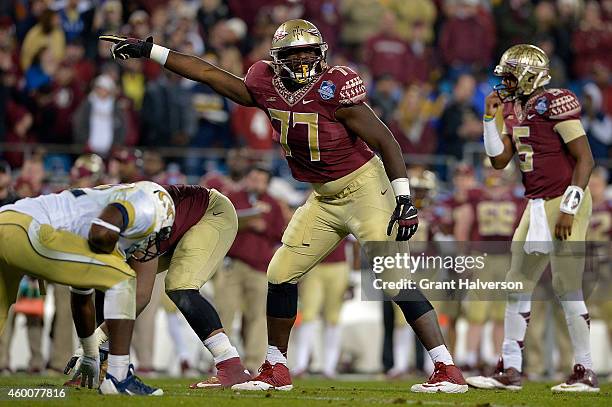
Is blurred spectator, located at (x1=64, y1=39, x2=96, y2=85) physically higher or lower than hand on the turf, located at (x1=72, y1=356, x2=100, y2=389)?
higher

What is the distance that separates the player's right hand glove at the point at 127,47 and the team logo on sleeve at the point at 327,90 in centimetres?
114

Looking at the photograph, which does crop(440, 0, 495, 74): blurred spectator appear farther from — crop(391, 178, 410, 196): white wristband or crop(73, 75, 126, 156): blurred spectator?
crop(391, 178, 410, 196): white wristband

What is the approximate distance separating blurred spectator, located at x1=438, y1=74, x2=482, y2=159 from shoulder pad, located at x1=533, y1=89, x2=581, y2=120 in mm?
7385

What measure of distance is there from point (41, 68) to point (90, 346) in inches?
296

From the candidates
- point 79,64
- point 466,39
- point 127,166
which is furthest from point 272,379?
point 466,39

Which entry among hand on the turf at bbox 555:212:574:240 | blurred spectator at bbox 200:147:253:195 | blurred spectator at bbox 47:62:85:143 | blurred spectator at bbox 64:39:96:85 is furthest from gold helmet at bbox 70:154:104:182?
hand on the turf at bbox 555:212:574:240

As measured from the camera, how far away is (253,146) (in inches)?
572

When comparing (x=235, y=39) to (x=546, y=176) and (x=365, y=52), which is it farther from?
(x=546, y=176)

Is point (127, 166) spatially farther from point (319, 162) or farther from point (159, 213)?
point (159, 213)

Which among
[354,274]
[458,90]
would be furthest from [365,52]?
[354,274]

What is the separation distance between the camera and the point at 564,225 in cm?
796

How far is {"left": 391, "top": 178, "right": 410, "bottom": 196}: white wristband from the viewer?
7.25 metres

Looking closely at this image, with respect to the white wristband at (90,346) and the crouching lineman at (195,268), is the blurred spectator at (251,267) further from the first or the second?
the white wristband at (90,346)

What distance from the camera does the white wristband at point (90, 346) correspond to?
23.2 feet
